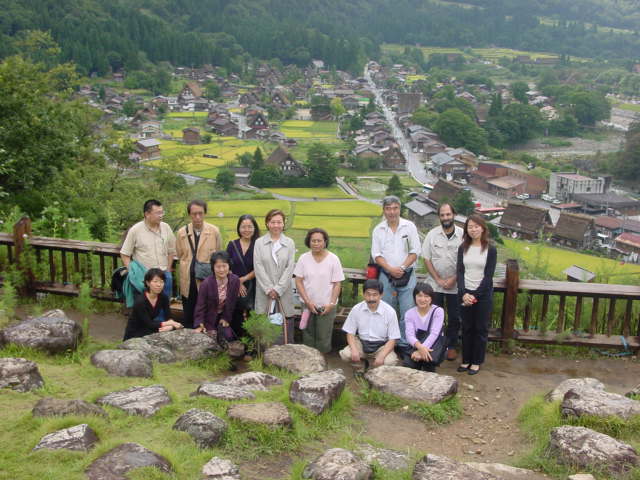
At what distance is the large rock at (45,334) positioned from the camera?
4.62 meters

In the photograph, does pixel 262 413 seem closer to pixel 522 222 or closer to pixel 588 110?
pixel 522 222

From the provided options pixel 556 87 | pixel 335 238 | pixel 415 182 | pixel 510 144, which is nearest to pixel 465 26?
pixel 556 87

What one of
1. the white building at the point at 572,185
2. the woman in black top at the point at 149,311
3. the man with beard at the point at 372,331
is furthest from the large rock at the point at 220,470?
the white building at the point at 572,185

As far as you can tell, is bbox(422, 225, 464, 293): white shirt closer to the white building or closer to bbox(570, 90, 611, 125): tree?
the white building

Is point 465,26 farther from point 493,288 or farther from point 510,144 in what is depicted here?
point 493,288

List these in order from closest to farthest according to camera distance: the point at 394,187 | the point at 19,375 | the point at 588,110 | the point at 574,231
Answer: the point at 19,375, the point at 574,231, the point at 394,187, the point at 588,110

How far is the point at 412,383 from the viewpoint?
4.45 meters

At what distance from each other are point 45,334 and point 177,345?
0.93 m

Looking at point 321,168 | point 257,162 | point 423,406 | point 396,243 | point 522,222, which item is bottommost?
point 522,222

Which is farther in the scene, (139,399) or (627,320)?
(627,320)

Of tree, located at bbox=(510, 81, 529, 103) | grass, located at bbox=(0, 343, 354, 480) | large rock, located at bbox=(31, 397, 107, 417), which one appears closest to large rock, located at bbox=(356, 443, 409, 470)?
grass, located at bbox=(0, 343, 354, 480)

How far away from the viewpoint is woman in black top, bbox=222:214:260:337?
17.3ft

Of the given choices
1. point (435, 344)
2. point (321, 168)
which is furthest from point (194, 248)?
point (321, 168)

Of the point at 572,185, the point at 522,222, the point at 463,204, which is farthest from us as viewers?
the point at 572,185
